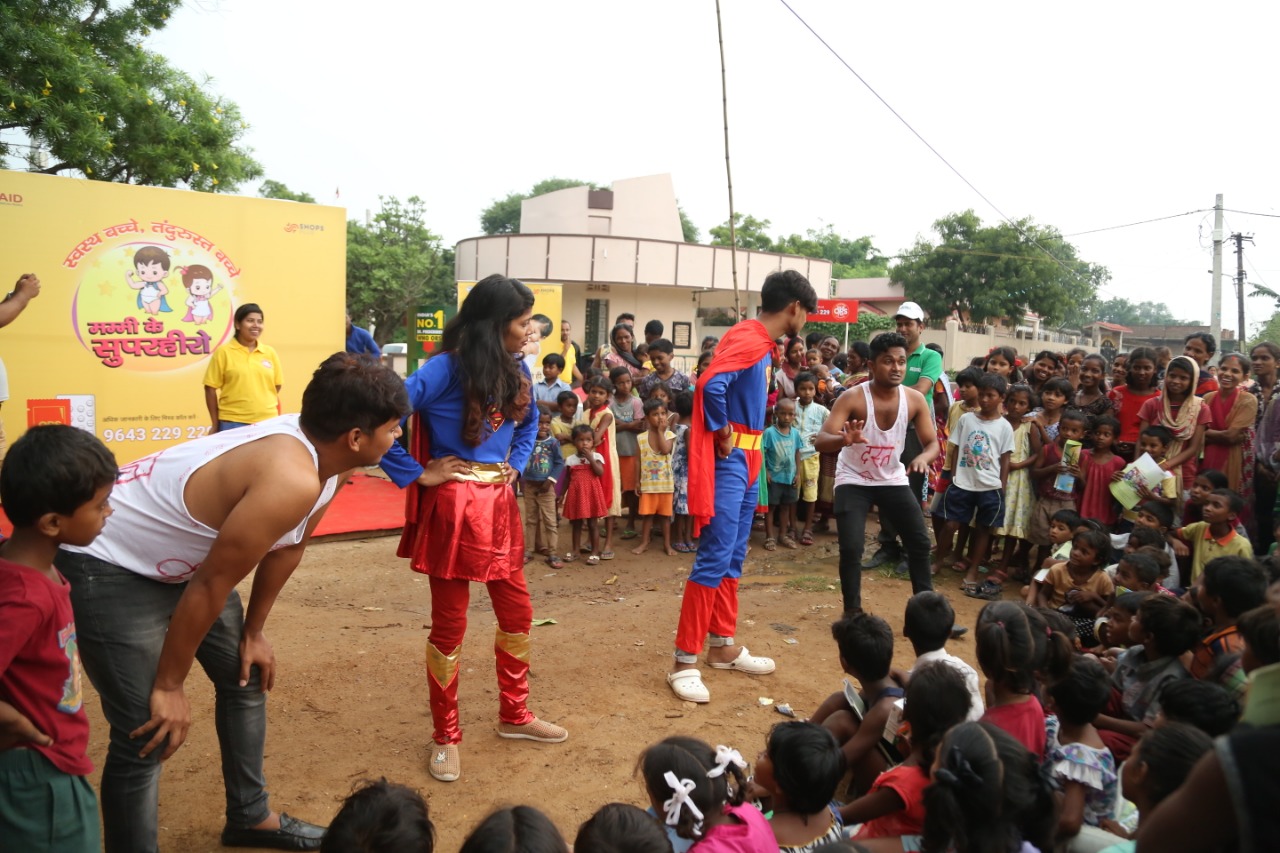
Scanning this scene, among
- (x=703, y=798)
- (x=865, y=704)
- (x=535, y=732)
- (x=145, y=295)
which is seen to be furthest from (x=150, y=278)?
(x=703, y=798)

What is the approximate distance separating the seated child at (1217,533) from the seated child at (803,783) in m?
3.49

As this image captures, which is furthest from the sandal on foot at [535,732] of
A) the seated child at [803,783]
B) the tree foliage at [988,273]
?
the tree foliage at [988,273]

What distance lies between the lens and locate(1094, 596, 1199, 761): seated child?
3.17m

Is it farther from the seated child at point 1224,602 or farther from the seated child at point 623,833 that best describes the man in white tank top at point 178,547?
the seated child at point 1224,602

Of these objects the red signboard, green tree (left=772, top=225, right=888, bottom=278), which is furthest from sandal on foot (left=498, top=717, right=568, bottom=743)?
green tree (left=772, top=225, right=888, bottom=278)

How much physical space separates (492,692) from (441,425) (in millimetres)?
1469

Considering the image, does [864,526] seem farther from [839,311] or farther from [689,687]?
[839,311]

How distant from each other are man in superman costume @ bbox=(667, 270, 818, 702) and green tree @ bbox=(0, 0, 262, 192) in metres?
11.1

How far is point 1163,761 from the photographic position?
6.31 feet

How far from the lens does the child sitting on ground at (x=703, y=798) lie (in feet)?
7.29

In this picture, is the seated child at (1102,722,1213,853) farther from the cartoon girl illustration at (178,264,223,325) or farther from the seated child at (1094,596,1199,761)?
the cartoon girl illustration at (178,264,223,325)

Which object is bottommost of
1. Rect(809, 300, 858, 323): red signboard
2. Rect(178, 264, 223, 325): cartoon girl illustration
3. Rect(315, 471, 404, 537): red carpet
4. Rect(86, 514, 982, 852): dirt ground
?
Rect(86, 514, 982, 852): dirt ground

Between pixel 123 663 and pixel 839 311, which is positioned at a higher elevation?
pixel 839 311

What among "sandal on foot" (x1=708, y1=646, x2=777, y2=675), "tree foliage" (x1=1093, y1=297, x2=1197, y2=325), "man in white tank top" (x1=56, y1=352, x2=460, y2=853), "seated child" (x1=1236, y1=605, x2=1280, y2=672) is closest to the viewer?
"man in white tank top" (x1=56, y1=352, x2=460, y2=853)
